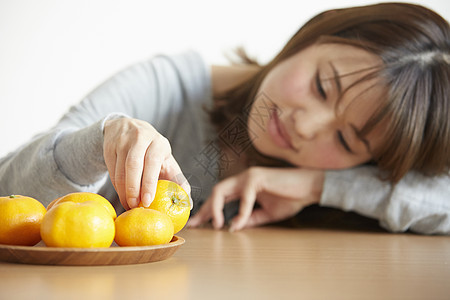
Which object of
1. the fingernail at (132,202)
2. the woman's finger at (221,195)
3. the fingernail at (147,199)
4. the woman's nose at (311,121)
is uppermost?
the fingernail at (147,199)

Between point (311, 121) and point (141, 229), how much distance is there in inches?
31.6

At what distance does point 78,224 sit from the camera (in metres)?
0.55

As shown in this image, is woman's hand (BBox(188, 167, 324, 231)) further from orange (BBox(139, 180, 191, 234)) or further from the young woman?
orange (BBox(139, 180, 191, 234))

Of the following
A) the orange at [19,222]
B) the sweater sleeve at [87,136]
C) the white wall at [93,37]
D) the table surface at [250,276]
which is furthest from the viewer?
the white wall at [93,37]

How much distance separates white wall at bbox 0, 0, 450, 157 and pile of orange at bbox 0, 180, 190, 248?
2661 mm

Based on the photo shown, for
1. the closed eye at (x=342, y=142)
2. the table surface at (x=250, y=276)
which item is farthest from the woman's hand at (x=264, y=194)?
the table surface at (x=250, y=276)

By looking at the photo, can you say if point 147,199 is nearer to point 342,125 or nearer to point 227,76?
point 342,125

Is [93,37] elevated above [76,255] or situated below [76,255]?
above

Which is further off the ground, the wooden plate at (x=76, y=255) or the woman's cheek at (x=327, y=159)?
the wooden plate at (x=76, y=255)

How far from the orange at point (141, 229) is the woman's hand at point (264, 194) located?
2.17ft

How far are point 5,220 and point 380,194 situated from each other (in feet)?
3.73

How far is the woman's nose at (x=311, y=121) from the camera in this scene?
128 centimetres

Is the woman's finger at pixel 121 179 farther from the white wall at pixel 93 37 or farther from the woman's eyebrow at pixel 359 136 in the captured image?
the white wall at pixel 93 37

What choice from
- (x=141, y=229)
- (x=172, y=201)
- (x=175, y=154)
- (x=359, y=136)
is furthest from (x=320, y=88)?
(x=141, y=229)
